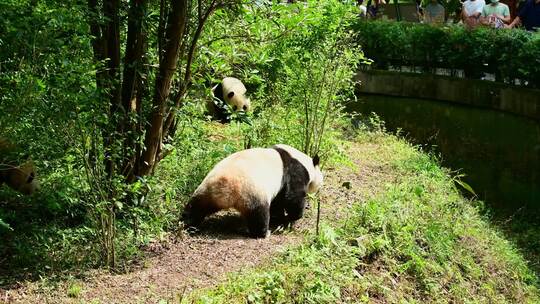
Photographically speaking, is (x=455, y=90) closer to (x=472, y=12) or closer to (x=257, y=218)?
(x=472, y=12)

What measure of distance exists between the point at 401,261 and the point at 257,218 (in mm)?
1294

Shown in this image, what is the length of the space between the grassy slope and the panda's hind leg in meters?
0.48

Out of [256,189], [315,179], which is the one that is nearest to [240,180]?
[256,189]

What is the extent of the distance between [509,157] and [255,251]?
20.1ft

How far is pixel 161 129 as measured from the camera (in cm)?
562

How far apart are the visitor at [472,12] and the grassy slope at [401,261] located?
4865 mm

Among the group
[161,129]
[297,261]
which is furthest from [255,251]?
[161,129]

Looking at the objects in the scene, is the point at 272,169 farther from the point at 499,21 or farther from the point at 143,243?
the point at 499,21

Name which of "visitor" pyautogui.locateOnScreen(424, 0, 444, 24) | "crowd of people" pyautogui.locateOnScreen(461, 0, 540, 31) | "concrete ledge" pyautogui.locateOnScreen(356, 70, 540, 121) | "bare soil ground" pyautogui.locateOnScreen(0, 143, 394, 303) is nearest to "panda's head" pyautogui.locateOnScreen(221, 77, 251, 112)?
"concrete ledge" pyautogui.locateOnScreen(356, 70, 540, 121)

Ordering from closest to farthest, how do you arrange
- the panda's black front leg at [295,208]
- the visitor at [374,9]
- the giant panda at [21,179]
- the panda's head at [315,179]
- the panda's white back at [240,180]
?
the panda's white back at [240,180] < the giant panda at [21,179] < the panda's black front leg at [295,208] < the panda's head at [315,179] < the visitor at [374,9]

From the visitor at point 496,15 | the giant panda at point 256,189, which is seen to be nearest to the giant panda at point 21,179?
the giant panda at point 256,189

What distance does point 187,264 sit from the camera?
5.04m

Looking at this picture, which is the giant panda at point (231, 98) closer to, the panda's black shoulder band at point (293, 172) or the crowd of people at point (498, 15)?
the panda's black shoulder band at point (293, 172)

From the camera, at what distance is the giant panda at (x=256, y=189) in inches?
224
